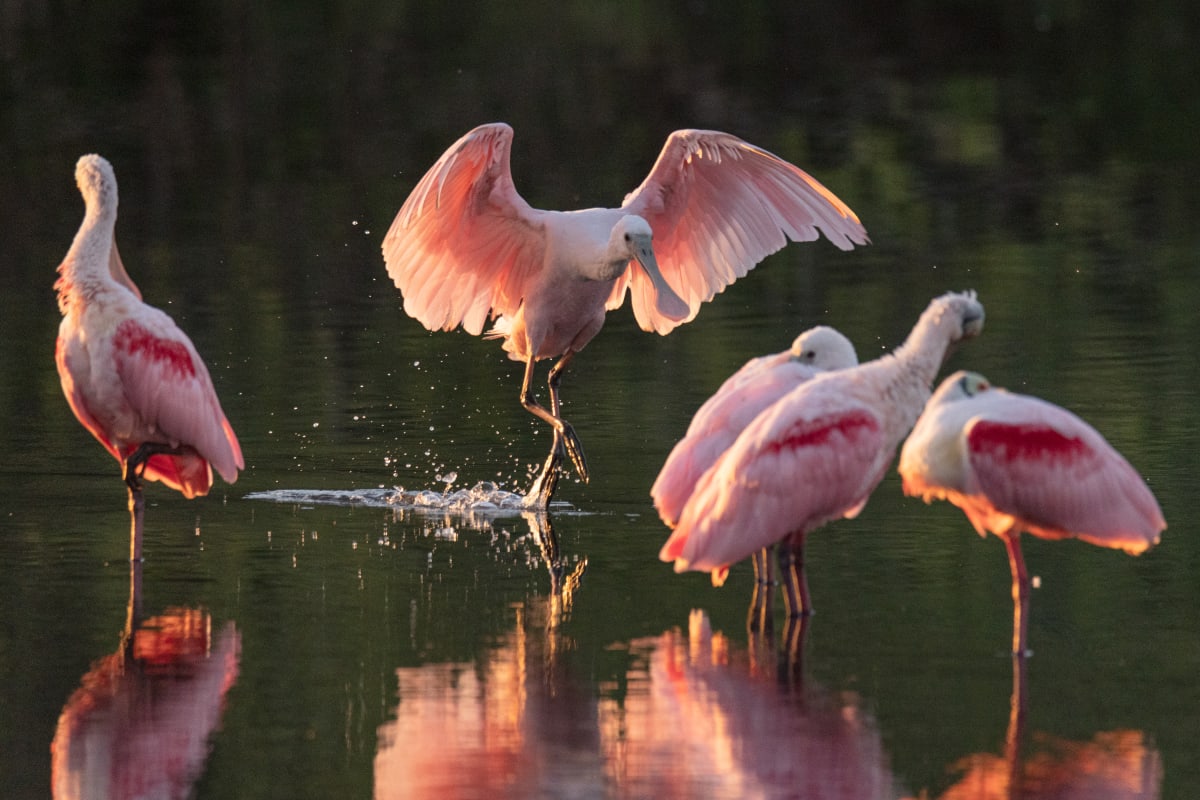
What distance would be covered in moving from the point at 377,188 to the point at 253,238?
264 cm

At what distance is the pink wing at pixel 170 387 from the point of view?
9539 millimetres

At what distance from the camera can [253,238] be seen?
20.5 meters

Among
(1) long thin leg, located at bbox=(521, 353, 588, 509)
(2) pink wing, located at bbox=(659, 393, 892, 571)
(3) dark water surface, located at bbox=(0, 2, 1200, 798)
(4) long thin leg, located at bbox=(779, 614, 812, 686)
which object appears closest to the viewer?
(3) dark water surface, located at bbox=(0, 2, 1200, 798)

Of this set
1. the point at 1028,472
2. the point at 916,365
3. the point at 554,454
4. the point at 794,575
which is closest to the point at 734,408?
the point at 794,575

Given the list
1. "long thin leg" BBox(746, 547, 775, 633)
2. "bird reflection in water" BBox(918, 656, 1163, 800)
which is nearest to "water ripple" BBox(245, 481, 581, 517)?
"long thin leg" BBox(746, 547, 775, 633)

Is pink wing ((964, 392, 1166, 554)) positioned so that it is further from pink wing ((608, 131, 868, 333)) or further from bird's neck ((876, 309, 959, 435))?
pink wing ((608, 131, 868, 333))

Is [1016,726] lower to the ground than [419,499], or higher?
lower

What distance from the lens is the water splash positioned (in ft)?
35.7

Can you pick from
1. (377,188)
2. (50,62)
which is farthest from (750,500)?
(50,62)

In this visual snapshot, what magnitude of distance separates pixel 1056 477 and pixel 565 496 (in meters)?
3.72

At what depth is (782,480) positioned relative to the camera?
8.18 meters

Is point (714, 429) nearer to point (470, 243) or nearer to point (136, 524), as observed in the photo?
point (136, 524)

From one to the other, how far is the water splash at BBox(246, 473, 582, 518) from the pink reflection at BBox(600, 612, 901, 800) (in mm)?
2863

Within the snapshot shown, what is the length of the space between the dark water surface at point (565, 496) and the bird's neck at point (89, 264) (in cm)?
113
